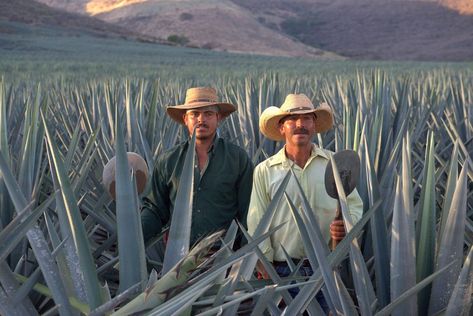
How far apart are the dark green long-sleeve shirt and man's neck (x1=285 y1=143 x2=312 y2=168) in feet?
0.83

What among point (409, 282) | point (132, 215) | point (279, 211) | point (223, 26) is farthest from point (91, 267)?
point (223, 26)

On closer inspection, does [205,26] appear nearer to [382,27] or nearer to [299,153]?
[382,27]

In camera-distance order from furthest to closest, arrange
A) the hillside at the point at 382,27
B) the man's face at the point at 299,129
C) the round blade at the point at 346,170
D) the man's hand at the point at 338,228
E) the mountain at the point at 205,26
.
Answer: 1. the hillside at the point at 382,27
2. the mountain at the point at 205,26
3. the man's face at the point at 299,129
4. the man's hand at the point at 338,228
5. the round blade at the point at 346,170

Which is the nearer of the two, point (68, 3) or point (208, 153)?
point (208, 153)

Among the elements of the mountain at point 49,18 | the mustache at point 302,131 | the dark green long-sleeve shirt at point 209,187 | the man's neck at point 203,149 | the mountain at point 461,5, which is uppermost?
the mountain at point 461,5

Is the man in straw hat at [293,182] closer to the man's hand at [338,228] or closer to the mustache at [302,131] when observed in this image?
the mustache at [302,131]

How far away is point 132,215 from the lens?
47.9 inches

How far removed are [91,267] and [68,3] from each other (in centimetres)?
7890

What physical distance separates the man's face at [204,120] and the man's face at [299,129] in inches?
10.7

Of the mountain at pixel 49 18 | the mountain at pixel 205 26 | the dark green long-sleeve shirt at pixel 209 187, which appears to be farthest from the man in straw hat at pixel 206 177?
the mountain at pixel 205 26

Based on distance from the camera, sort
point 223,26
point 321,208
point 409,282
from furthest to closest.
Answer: point 223,26 < point 321,208 < point 409,282

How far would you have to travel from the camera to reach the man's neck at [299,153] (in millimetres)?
2043

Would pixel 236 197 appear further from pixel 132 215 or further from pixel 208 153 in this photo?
pixel 132 215

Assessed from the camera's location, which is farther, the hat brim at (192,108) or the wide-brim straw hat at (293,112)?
the hat brim at (192,108)
